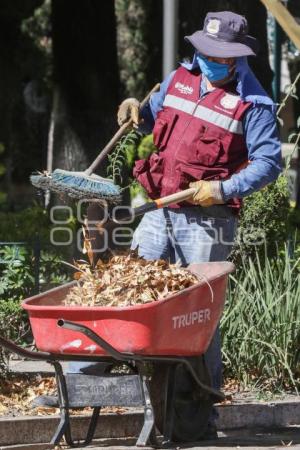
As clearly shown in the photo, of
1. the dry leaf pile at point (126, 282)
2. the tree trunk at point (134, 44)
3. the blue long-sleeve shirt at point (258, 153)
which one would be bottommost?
the tree trunk at point (134, 44)

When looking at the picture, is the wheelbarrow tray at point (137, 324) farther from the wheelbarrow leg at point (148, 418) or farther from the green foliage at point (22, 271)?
the green foliage at point (22, 271)

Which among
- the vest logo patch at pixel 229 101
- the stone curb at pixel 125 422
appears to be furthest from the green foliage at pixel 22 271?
the vest logo patch at pixel 229 101

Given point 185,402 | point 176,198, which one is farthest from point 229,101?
point 185,402

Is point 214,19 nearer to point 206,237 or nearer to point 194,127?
point 194,127

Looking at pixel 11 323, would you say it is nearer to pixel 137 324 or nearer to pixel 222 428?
pixel 222 428

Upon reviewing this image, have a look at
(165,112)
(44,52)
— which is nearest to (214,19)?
(165,112)

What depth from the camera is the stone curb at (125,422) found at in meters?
6.71

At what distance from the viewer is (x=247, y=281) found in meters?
8.21

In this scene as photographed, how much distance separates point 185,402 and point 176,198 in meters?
1.11

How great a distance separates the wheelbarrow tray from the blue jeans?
0.48 m

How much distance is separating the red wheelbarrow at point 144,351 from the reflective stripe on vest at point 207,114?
745 millimetres

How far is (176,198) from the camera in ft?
20.7

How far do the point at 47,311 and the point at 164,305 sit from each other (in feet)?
1.83

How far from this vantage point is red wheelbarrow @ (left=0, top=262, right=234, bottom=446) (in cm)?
A: 582
